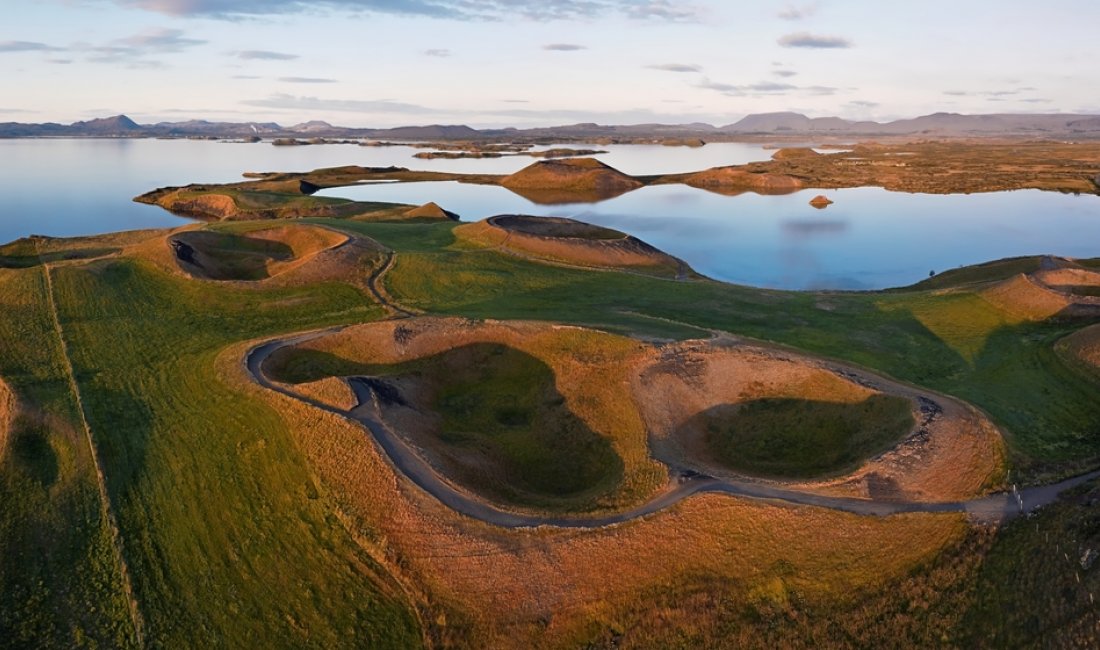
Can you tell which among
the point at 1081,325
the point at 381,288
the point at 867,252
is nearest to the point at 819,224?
the point at 867,252

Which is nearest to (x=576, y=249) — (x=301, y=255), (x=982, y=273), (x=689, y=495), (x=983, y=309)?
(x=301, y=255)

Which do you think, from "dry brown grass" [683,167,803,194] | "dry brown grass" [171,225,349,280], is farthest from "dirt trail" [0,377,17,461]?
"dry brown grass" [683,167,803,194]

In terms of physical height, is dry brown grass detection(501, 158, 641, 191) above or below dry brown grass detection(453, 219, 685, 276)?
above

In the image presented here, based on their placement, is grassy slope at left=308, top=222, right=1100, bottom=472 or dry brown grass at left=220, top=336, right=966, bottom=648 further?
grassy slope at left=308, top=222, right=1100, bottom=472

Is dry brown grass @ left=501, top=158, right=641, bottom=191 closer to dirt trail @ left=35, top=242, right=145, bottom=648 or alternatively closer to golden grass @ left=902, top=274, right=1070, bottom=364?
golden grass @ left=902, top=274, right=1070, bottom=364

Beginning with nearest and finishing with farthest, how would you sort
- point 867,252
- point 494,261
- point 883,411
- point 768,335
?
1. point 883,411
2. point 768,335
3. point 494,261
4. point 867,252

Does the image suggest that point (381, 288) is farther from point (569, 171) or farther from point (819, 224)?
point (569, 171)

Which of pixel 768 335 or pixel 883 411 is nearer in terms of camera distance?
pixel 883 411
